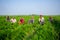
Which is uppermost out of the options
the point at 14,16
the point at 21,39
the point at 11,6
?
the point at 11,6

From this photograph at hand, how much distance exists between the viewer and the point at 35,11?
136 inches

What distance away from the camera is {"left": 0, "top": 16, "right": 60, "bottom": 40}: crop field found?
10.6 feet

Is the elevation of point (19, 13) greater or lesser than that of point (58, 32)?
greater

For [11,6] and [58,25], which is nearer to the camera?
[11,6]

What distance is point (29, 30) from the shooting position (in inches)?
133

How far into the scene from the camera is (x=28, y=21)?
3.42 metres

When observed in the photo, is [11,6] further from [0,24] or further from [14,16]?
[0,24]

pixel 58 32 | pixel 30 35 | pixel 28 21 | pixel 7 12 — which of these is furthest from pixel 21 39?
pixel 58 32

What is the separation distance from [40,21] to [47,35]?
15.1 inches

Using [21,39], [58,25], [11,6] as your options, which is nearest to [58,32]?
[58,25]

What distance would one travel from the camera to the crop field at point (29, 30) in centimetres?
322

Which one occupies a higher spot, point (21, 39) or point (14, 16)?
point (14, 16)

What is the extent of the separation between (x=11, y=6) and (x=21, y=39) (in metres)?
0.80

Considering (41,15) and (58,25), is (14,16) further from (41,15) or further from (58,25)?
(58,25)
